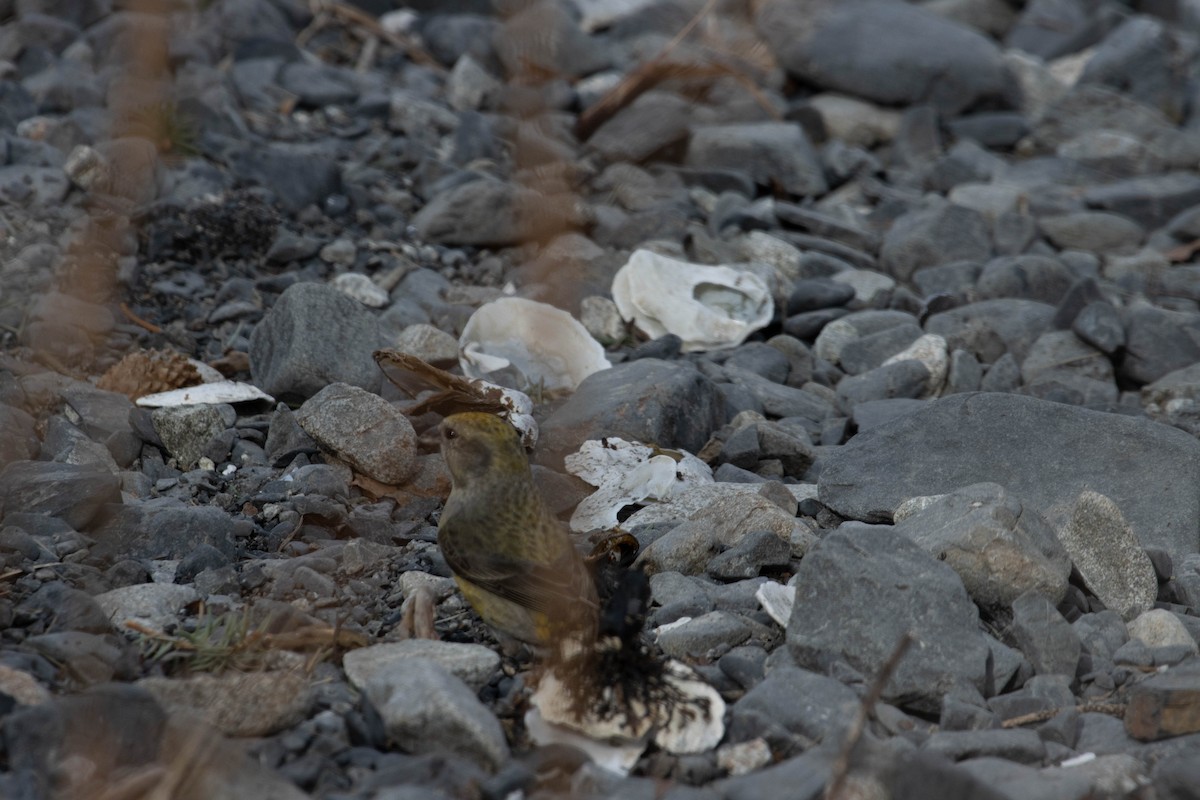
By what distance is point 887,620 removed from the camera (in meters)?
3.58

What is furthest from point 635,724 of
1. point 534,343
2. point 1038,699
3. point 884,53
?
point 884,53

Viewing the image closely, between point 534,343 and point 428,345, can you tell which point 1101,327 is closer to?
point 534,343

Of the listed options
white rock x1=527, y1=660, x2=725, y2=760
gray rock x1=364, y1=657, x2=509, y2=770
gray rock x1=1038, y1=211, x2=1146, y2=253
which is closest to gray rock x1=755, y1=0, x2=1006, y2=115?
gray rock x1=1038, y1=211, x2=1146, y2=253

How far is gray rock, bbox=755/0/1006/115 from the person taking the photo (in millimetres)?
10086

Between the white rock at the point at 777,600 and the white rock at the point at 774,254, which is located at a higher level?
the white rock at the point at 777,600

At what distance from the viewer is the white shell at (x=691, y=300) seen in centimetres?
638

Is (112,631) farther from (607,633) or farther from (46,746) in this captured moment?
(607,633)

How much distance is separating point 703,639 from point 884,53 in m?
7.38

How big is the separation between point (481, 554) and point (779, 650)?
0.87 metres

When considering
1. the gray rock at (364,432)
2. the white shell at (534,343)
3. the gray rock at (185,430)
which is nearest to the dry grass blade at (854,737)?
the gray rock at (364,432)

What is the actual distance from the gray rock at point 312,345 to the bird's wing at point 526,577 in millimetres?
1655

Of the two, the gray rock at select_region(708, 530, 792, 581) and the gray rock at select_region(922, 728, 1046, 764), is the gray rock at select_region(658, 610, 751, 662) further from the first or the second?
the gray rock at select_region(922, 728, 1046, 764)

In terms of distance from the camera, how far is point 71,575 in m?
3.86

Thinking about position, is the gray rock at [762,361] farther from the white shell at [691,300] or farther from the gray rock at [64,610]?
the gray rock at [64,610]
